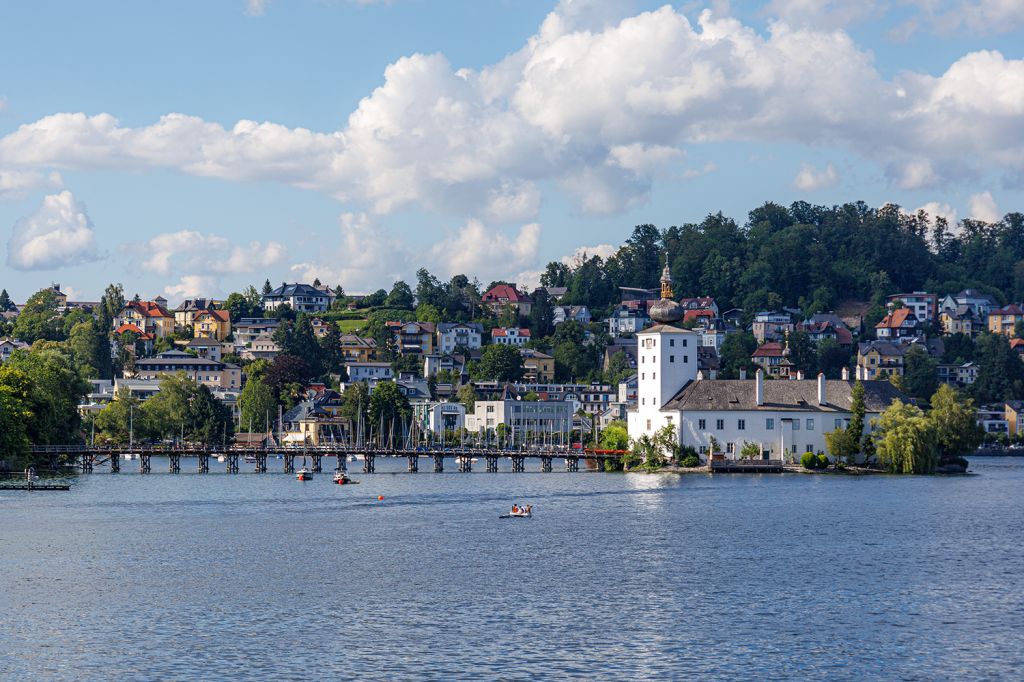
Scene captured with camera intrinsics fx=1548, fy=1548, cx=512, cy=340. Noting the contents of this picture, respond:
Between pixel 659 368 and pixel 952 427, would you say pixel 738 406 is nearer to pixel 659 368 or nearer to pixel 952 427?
pixel 659 368

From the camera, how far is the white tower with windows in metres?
131

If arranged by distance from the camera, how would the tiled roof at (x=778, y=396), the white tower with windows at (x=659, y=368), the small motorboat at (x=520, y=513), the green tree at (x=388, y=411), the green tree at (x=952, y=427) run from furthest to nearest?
the green tree at (x=388, y=411), the white tower with windows at (x=659, y=368), the green tree at (x=952, y=427), the tiled roof at (x=778, y=396), the small motorboat at (x=520, y=513)

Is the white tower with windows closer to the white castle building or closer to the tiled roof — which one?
the white castle building

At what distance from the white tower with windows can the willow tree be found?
1772 centimetres

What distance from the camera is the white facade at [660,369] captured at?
13062 centimetres

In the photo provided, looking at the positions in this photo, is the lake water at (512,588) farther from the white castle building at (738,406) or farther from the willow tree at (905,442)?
the white castle building at (738,406)

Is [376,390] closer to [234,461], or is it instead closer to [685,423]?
[234,461]

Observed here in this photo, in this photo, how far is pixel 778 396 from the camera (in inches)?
5037

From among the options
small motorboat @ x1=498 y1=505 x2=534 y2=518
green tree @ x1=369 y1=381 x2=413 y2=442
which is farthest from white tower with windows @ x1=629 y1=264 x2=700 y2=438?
green tree @ x1=369 y1=381 x2=413 y2=442

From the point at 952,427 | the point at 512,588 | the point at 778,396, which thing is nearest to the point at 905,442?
the point at 778,396

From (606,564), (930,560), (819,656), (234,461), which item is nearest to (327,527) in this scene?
(606,564)

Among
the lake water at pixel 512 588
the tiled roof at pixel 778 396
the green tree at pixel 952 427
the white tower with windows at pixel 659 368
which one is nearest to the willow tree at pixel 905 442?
the green tree at pixel 952 427

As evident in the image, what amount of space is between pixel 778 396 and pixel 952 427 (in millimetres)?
16639

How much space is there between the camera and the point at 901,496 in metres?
97.8
